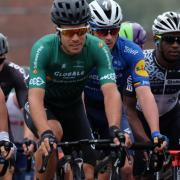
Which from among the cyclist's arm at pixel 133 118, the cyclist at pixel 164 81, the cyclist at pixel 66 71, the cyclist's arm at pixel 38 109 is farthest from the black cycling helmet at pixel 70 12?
the cyclist's arm at pixel 133 118

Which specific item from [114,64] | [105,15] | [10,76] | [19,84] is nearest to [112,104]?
[114,64]

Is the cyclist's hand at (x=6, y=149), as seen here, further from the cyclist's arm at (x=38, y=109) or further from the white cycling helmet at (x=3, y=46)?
the white cycling helmet at (x=3, y=46)

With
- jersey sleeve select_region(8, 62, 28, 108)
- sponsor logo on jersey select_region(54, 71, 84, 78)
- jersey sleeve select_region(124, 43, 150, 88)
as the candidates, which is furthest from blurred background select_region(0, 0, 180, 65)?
sponsor logo on jersey select_region(54, 71, 84, 78)

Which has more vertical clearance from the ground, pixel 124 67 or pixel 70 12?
pixel 70 12

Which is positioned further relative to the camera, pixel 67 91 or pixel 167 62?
pixel 167 62

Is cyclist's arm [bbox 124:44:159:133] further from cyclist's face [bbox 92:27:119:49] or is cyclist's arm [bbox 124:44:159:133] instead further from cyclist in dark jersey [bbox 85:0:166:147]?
cyclist's face [bbox 92:27:119:49]

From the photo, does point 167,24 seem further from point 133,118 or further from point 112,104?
point 112,104

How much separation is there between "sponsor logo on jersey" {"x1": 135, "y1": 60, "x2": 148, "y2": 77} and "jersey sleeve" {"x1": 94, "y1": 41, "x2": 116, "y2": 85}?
847mm

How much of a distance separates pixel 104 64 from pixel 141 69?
0.99 meters

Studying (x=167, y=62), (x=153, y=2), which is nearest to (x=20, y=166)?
(x=167, y=62)

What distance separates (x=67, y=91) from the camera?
1022 cm

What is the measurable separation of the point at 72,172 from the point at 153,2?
68.3 feet

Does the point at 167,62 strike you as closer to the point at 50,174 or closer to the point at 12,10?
the point at 50,174

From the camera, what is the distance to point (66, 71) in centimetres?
997
